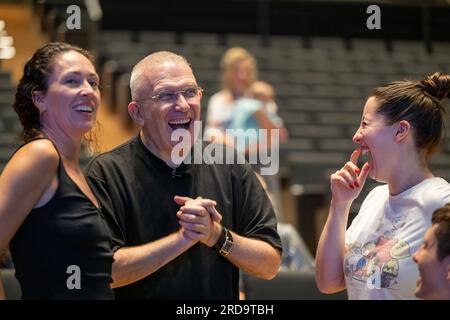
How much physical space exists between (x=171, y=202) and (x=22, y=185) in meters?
0.62

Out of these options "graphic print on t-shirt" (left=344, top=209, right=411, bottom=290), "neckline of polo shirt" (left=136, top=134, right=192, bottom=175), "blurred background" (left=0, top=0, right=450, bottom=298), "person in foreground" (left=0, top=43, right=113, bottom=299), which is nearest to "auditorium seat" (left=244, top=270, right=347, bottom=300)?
"neckline of polo shirt" (left=136, top=134, right=192, bottom=175)

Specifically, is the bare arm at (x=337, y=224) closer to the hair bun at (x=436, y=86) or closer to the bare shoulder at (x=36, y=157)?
the hair bun at (x=436, y=86)

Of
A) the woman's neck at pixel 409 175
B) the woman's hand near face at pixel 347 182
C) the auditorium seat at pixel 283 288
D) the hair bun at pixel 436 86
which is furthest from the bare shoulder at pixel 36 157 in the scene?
the auditorium seat at pixel 283 288

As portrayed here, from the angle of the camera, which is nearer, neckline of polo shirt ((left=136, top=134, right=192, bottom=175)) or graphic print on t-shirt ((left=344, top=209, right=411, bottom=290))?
graphic print on t-shirt ((left=344, top=209, right=411, bottom=290))

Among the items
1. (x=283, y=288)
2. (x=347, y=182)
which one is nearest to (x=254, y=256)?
(x=347, y=182)

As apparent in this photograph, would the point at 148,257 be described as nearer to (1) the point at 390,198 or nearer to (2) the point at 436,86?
(1) the point at 390,198

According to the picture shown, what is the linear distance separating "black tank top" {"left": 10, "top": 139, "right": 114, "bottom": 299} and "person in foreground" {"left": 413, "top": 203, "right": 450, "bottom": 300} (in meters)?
0.82

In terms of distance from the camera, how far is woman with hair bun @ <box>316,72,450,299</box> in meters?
2.42

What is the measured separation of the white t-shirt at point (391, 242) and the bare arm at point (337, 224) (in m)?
0.04

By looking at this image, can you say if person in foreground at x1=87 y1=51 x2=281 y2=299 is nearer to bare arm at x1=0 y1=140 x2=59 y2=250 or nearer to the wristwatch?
the wristwatch

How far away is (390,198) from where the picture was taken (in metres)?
2.57

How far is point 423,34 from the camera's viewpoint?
→ 971 cm

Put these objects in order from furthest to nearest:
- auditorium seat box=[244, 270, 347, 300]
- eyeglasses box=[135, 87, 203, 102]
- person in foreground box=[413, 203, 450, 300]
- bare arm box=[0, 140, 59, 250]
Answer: auditorium seat box=[244, 270, 347, 300] < eyeglasses box=[135, 87, 203, 102] < bare arm box=[0, 140, 59, 250] < person in foreground box=[413, 203, 450, 300]
